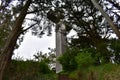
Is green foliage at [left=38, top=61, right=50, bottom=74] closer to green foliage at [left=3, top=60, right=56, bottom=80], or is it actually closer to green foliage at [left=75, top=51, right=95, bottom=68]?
green foliage at [left=3, top=60, right=56, bottom=80]

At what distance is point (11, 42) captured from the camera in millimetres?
14156

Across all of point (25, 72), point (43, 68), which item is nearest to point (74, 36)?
point (43, 68)

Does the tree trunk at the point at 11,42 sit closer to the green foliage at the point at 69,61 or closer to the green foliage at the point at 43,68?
the green foliage at the point at 69,61

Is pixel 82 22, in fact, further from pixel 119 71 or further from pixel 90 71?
pixel 119 71

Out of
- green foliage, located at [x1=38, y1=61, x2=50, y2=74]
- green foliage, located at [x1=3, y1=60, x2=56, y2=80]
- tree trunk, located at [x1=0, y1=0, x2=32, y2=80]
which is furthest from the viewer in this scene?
green foliage, located at [x1=38, y1=61, x2=50, y2=74]

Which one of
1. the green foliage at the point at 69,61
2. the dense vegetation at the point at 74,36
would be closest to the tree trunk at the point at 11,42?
the dense vegetation at the point at 74,36

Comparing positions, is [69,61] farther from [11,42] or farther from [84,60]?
[11,42]

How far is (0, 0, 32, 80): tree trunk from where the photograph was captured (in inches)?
539

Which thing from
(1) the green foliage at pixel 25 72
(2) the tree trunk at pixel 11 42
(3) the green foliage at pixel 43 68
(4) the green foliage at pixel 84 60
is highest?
(2) the tree trunk at pixel 11 42

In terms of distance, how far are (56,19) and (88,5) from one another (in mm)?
2440

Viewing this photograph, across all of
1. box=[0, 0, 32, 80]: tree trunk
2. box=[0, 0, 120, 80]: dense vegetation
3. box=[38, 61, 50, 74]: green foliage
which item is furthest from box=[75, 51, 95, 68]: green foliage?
A: box=[0, 0, 32, 80]: tree trunk

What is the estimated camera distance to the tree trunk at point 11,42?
13703 mm

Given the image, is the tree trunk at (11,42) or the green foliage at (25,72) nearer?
the tree trunk at (11,42)

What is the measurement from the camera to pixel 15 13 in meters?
15.5
